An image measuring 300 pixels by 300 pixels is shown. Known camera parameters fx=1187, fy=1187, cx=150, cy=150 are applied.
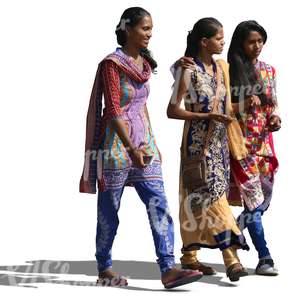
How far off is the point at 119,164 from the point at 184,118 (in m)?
0.79

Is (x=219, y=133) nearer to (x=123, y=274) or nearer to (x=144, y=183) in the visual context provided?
(x=144, y=183)

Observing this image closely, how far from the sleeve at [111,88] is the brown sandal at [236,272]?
1.88m

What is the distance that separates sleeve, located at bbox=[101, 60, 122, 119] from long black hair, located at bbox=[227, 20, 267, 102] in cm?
142

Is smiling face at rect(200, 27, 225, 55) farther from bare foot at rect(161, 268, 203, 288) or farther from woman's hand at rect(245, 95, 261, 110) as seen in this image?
bare foot at rect(161, 268, 203, 288)

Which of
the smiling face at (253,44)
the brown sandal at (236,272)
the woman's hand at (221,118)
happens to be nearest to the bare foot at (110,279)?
the brown sandal at (236,272)

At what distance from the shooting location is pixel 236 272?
11.6m

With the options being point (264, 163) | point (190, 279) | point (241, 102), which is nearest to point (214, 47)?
point (241, 102)

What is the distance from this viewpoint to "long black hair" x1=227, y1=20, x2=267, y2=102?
39.7 ft

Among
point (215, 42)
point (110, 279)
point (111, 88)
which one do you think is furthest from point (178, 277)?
point (215, 42)

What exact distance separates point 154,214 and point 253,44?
2.12 m

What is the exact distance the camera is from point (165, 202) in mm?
11492

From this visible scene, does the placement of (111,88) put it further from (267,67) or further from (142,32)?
(267,67)

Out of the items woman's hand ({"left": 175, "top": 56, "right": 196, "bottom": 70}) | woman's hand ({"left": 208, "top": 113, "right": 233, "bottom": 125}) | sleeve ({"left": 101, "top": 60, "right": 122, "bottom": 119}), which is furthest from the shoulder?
sleeve ({"left": 101, "top": 60, "right": 122, "bottom": 119})

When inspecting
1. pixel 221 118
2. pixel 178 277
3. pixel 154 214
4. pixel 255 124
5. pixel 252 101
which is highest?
pixel 252 101
